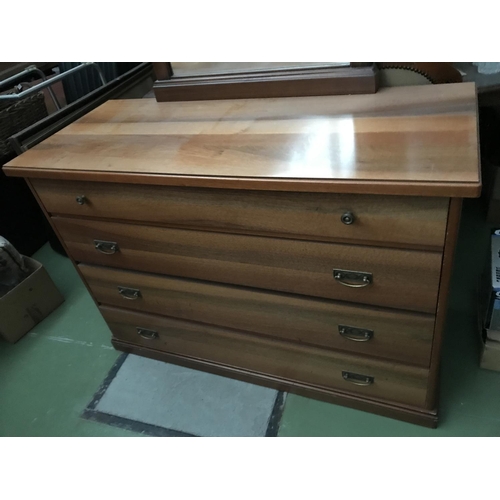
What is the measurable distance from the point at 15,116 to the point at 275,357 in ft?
4.59

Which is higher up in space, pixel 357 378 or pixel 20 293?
pixel 20 293

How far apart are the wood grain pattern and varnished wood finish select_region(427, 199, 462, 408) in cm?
1

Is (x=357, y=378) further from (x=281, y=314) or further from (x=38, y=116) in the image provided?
(x=38, y=116)

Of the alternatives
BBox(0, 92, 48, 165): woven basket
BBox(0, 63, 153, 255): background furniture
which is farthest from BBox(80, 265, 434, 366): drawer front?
BBox(0, 92, 48, 165): woven basket

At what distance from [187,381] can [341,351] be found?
0.57 meters

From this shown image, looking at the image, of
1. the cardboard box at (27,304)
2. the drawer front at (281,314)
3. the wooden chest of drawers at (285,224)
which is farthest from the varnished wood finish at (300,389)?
the cardboard box at (27,304)

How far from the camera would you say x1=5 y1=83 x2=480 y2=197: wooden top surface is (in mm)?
795

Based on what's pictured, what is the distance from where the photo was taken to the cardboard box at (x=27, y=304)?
1628mm

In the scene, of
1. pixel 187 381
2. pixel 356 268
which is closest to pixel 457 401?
pixel 356 268

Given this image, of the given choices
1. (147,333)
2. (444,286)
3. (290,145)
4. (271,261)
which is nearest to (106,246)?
(147,333)

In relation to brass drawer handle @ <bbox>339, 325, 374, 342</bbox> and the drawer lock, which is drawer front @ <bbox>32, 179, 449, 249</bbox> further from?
brass drawer handle @ <bbox>339, 325, 374, 342</bbox>

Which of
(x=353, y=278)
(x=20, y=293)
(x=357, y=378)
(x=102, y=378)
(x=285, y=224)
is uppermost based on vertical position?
(x=285, y=224)

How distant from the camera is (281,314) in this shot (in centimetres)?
114

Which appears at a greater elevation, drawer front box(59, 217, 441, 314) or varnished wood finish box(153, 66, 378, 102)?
varnished wood finish box(153, 66, 378, 102)
